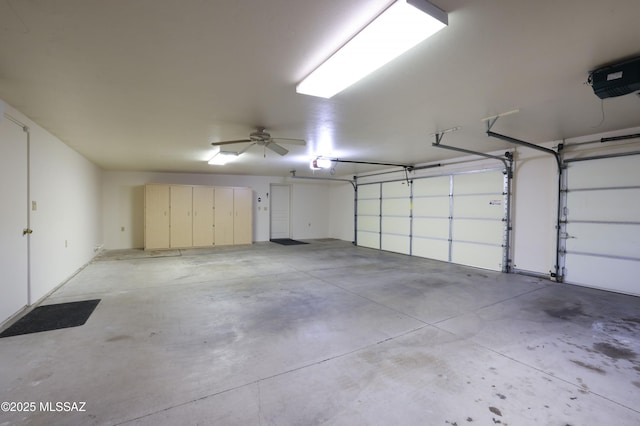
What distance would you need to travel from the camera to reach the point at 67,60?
2.15 meters

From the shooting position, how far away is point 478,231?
242 inches

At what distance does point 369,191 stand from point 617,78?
715 centimetres

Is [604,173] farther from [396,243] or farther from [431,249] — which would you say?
[396,243]

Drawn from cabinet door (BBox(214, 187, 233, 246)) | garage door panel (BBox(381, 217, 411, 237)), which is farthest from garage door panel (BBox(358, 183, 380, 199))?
cabinet door (BBox(214, 187, 233, 246))

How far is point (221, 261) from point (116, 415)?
5.00m

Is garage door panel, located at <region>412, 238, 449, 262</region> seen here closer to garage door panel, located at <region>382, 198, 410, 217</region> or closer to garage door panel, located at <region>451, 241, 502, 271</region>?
garage door panel, located at <region>451, 241, 502, 271</region>

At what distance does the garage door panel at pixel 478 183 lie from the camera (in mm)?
5789

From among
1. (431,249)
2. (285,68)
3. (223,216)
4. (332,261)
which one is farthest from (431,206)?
(223,216)

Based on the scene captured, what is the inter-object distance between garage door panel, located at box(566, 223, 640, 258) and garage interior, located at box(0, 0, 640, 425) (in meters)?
0.02

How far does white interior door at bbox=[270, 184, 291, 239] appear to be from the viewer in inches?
419

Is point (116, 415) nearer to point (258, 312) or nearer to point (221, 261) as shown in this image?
point (258, 312)

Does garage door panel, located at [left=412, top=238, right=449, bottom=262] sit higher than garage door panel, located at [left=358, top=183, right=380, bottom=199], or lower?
lower

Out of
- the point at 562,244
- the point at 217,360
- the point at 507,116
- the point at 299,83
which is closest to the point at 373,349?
the point at 217,360

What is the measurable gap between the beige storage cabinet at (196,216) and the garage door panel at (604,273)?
326 inches
